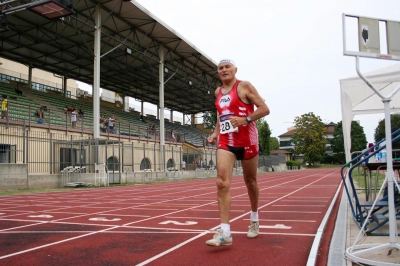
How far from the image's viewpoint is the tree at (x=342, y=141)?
3383 inches

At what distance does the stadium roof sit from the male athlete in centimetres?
1528

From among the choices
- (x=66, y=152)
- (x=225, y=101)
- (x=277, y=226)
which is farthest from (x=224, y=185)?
(x=66, y=152)

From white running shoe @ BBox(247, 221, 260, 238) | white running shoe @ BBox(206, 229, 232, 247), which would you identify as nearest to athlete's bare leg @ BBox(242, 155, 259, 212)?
white running shoe @ BBox(247, 221, 260, 238)

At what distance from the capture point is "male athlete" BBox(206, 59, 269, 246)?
3.98 m

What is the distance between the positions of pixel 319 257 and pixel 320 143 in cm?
7273

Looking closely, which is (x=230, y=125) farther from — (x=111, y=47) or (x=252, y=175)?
(x=111, y=47)

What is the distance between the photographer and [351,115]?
9055mm

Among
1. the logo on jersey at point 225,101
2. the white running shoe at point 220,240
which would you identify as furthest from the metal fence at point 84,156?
the white running shoe at point 220,240

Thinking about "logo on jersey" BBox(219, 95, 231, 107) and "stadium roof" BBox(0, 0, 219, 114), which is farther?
"stadium roof" BBox(0, 0, 219, 114)

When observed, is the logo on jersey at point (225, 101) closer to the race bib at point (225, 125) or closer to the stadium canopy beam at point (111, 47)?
the race bib at point (225, 125)

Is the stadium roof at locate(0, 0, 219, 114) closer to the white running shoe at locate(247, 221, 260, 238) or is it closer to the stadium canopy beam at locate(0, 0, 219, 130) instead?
the stadium canopy beam at locate(0, 0, 219, 130)

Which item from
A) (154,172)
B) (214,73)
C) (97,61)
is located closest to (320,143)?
(214,73)

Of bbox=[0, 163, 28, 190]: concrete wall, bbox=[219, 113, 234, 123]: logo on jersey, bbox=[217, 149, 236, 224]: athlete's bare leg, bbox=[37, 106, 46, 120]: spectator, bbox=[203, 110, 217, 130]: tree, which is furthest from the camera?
bbox=[203, 110, 217, 130]: tree

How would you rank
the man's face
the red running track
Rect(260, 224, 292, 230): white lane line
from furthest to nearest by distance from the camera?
Rect(260, 224, 292, 230): white lane line < the man's face < the red running track
